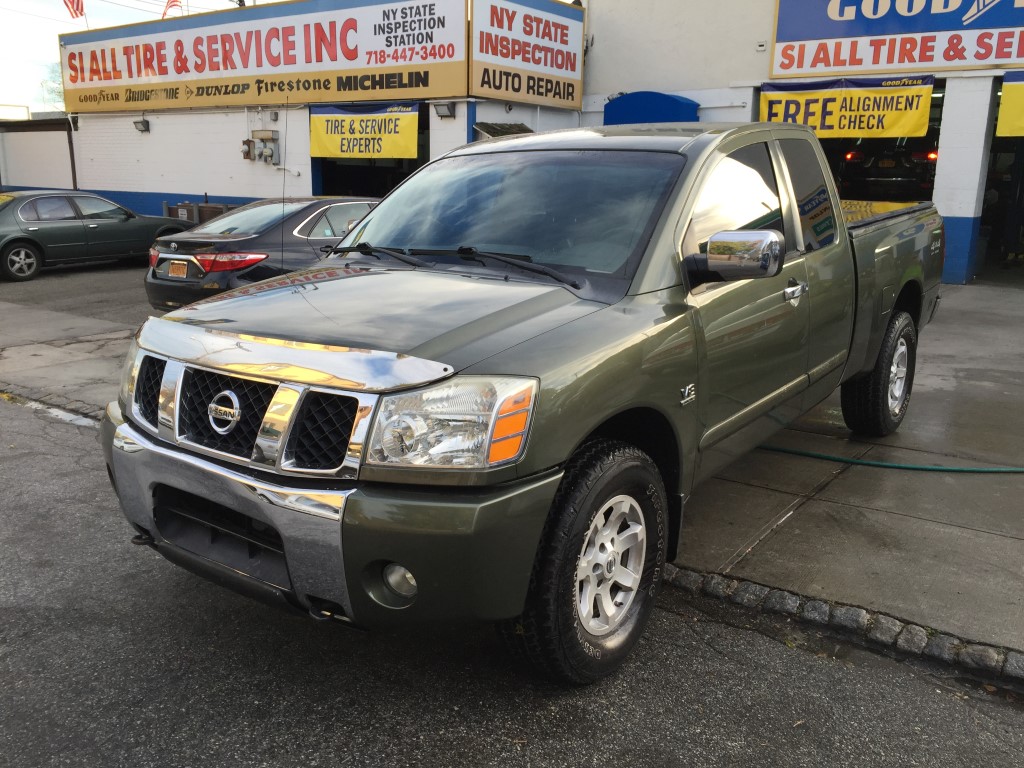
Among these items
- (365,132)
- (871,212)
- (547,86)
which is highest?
(547,86)

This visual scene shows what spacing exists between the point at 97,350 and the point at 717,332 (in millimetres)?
7376

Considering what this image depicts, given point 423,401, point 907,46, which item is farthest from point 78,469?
point 907,46

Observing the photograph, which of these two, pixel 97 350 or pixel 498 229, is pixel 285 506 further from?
pixel 97 350

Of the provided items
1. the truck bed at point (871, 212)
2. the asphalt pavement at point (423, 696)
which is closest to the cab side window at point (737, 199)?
the truck bed at point (871, 212)

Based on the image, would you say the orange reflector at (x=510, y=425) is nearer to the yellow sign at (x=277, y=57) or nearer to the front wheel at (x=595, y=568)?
the front wheel at (x=595, y=568)

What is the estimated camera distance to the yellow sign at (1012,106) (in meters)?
12.4

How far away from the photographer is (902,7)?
13.1 metres

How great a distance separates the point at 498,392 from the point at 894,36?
13350 millimetres

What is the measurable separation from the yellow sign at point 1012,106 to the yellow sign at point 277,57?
818 cm

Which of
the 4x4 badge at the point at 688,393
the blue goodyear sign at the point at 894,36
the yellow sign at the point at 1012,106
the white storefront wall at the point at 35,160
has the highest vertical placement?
the blue goodyear sign at the point at 894,36

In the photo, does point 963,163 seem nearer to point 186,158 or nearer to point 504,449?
point 504,449

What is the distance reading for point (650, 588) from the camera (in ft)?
10.6

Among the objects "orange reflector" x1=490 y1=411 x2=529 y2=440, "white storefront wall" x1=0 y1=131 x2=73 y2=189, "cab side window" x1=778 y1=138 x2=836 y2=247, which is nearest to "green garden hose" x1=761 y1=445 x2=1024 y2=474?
"cab side window" x1=778 y1=138 x2=836 y2=247

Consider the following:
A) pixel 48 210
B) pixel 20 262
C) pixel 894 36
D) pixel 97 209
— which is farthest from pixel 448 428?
pixel 97 209
